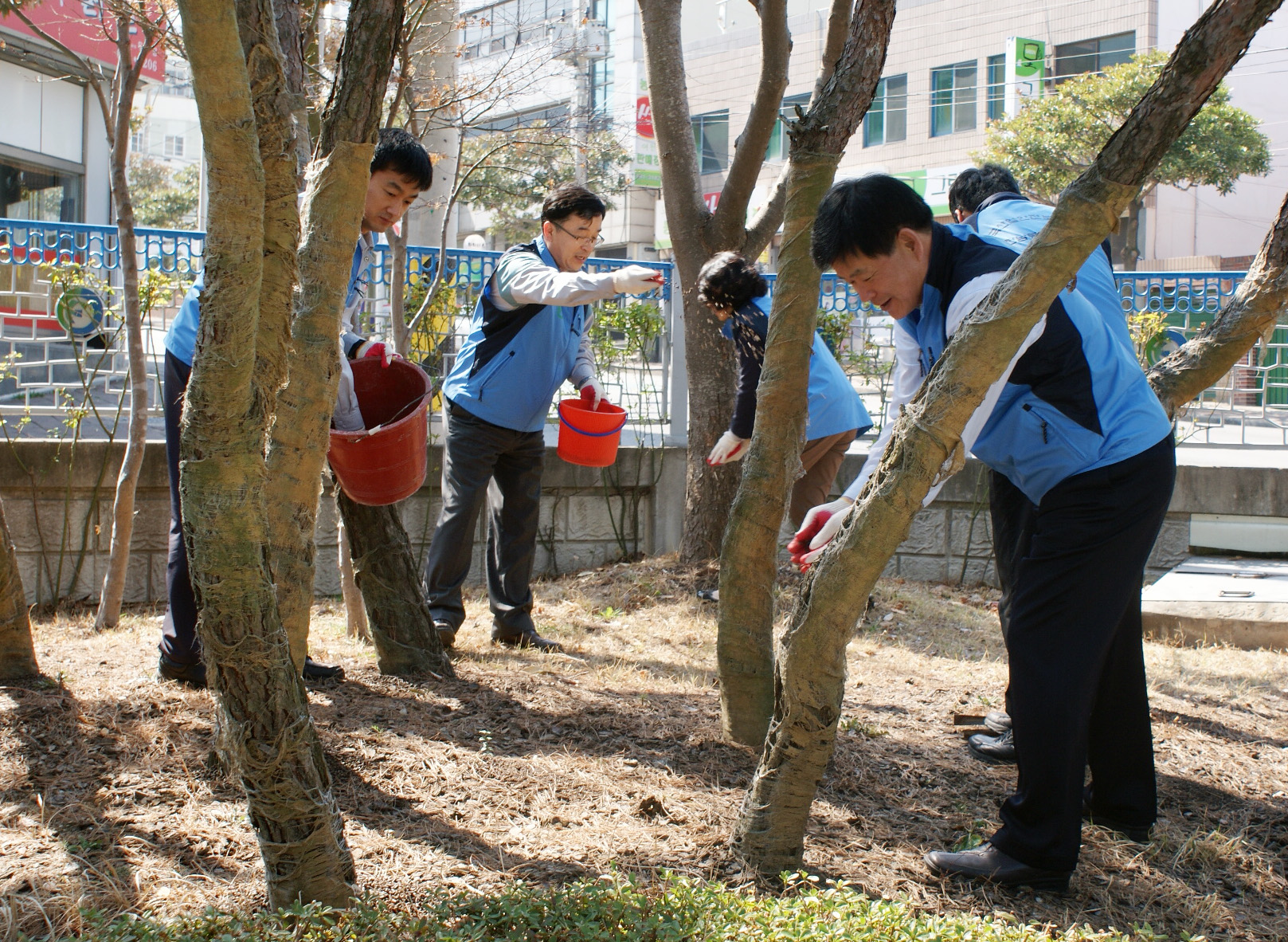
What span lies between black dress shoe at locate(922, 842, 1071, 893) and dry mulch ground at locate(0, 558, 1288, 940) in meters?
0.04

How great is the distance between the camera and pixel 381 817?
2.40 metres

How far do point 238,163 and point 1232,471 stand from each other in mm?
6085

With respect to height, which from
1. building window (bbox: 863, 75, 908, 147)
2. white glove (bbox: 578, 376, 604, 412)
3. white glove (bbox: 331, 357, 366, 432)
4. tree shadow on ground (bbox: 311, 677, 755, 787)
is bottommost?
tree shadow on ground (bbox: 311, 677, 755, 787)

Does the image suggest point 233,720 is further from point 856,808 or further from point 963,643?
point 963,643

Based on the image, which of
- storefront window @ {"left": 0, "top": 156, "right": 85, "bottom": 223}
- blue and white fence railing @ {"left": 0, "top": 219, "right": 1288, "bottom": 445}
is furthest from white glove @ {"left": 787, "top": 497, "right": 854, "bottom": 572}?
storefront window @ {"left": 0, "top": 156, "right": 85, "bottom": 223}

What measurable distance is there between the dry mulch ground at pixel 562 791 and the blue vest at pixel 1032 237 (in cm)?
125

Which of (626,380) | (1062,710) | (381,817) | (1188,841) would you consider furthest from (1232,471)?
(381,817)

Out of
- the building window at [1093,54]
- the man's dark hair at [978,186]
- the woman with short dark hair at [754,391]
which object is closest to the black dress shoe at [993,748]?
the woman with short dark hair at [754,391]

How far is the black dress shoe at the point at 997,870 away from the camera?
2.23 metres

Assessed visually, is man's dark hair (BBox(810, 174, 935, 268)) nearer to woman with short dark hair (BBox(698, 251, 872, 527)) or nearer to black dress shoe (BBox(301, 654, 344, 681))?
woman with short dark hair (BBox(698, 251, 872, 527))

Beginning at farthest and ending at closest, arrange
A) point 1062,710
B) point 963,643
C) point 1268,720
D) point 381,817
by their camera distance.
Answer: point 963,643
point 1268,720
point 381,817
point 1062,710

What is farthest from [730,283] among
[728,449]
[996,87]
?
[996,87]

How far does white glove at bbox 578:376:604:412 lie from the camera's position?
427cm

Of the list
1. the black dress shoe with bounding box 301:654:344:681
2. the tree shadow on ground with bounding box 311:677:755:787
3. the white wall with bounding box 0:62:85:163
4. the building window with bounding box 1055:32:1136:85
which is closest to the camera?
the tree shadow on ground with bounding box 311:677:755:787
